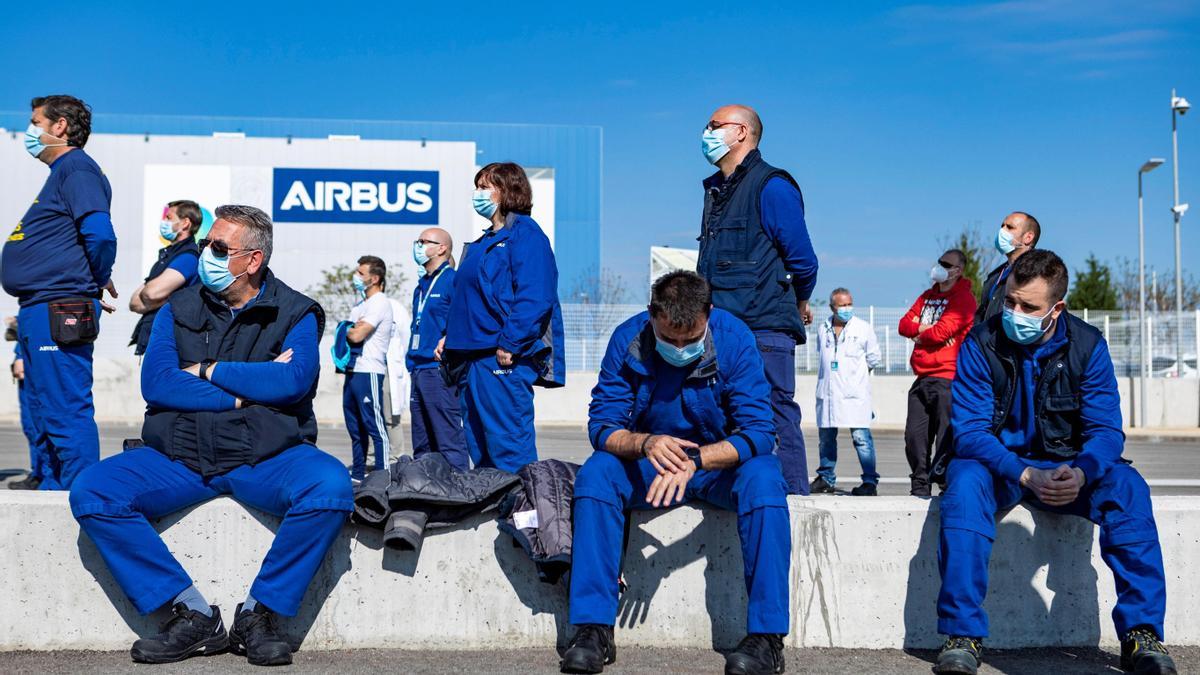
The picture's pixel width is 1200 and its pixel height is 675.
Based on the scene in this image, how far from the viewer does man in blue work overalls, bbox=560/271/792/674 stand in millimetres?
4379

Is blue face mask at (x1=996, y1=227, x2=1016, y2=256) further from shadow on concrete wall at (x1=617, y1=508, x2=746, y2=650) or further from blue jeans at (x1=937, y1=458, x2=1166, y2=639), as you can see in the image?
shadow on concrete wall at (x1=617, y1=508, x2=746, y2=650)

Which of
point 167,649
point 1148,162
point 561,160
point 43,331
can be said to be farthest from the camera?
point 561,160

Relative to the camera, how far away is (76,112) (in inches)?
253


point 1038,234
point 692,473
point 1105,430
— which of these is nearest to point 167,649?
point 692,473

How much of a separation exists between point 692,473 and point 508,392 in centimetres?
206

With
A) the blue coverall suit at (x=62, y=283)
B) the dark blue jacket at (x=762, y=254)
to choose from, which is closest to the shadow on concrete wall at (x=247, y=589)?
the blue coverall suit at (x=62, y=283)

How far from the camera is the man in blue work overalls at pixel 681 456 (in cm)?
438

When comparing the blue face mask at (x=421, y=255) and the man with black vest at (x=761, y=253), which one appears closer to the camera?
the man with black vest at (x=761, y=253)

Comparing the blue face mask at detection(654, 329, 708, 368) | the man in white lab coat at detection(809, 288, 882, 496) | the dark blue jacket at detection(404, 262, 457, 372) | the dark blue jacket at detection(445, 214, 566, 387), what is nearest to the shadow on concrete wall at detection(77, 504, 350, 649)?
the blue face mask at detection(654, 329, 708, 368)

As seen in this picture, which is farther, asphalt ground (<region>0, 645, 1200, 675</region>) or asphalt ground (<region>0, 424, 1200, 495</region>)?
asphalt ground (<region>0, 424, 1200, 495</region>)

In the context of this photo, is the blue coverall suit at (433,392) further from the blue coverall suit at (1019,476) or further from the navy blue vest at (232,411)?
the blue coverall suit at (1019,476)

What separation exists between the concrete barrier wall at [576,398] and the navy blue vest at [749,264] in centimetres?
1339

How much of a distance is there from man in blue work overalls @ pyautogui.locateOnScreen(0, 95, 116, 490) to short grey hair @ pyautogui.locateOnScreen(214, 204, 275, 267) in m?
1.44

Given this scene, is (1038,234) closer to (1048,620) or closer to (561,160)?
(1048,620)
